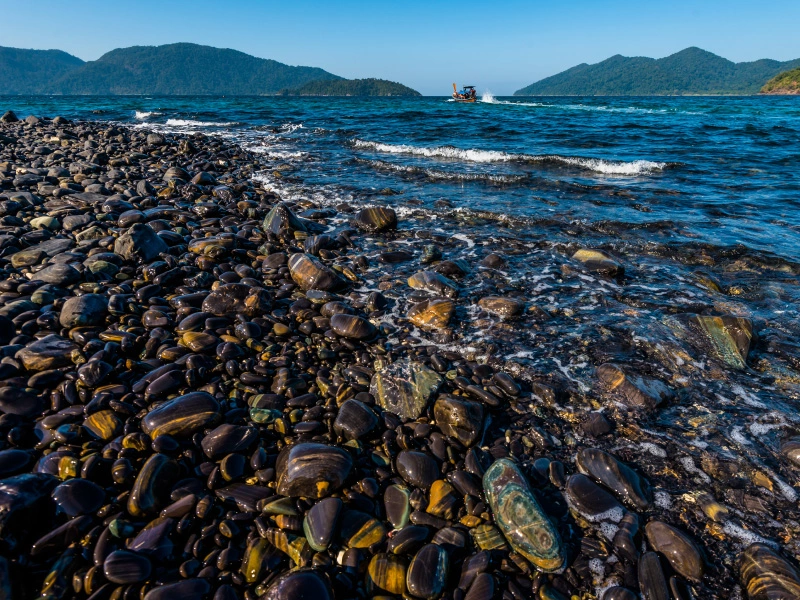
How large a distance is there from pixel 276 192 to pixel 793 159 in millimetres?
17612

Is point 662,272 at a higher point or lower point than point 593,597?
higher

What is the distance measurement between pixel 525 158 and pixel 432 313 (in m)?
11.8

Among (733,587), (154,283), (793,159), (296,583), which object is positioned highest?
(793,159)

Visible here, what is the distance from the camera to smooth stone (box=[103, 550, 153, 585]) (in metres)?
2.09

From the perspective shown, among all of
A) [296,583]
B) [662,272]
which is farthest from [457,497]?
[662,272]

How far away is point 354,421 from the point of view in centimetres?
313

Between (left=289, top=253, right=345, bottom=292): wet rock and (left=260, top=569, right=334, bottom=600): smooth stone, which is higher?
(left=289, top=253, right=345, bottom=292): wet rock

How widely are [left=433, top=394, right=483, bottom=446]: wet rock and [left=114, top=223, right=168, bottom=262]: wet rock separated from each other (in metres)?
4.73

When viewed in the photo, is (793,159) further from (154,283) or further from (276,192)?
(154,283)

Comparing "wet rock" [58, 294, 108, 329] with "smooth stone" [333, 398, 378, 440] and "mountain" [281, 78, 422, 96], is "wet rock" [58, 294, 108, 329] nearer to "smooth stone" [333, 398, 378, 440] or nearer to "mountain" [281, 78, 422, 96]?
"smooth stone" [333, 398, 378, 440]

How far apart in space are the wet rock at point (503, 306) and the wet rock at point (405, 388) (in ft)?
5.02

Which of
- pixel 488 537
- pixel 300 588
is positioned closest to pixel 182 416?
pixel 300 588

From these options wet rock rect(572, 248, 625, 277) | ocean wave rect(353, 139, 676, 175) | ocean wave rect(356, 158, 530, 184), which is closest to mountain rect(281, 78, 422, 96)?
ocean wave rect(353, 139, 676, 175)

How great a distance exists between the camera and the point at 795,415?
341cm
